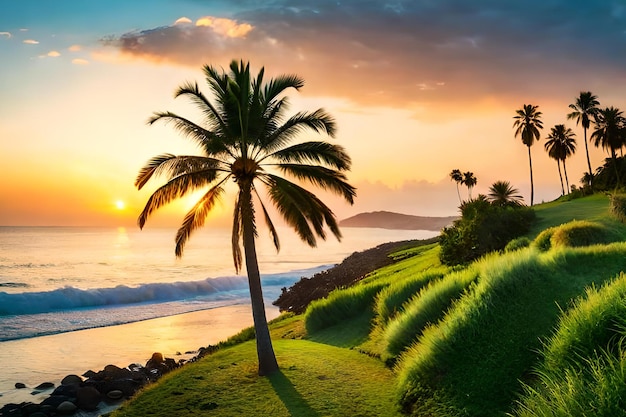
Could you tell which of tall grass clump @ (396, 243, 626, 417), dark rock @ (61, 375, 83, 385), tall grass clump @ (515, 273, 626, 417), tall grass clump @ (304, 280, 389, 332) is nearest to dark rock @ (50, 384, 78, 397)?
dark rock @ (61, 375, 83, 385)

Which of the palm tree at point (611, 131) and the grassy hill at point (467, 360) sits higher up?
the palm tree at point (611, 131)

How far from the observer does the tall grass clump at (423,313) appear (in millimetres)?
15250

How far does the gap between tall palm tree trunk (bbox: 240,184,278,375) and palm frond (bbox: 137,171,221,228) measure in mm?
1573

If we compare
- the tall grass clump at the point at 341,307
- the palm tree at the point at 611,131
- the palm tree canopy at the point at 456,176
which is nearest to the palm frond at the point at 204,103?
the tall grass clump at the point at 341,307

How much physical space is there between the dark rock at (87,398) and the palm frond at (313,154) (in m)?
12.4

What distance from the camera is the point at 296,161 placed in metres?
17.5

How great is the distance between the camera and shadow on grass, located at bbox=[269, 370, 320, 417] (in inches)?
493

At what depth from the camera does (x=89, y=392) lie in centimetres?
2067

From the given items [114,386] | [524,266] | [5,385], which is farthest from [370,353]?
[5,385]

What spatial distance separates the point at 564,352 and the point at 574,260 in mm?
5748

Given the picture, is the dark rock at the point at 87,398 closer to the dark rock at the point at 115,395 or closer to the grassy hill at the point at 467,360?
the dark rock at the point at 115,395

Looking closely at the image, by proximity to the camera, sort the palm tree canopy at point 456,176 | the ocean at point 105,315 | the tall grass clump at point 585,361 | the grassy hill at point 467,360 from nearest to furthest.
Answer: the tall grass clump at point 585,361 → the grassy hill at point 467,360 → the ocean at point 105,315 → the palm tree canopy at point 456,176

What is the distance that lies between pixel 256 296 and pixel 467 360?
7.75m

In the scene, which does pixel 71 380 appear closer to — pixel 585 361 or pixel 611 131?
pixel 585 361
